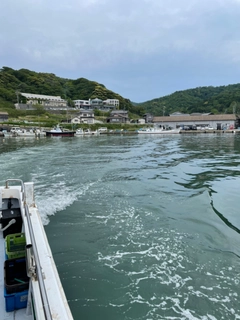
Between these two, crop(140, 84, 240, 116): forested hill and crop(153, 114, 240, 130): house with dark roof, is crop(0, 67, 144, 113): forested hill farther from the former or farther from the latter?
crop(153, 114, 240, 130): house with dark roof

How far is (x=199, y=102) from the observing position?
10325 cm

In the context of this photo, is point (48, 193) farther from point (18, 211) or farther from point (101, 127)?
point (101, 127)

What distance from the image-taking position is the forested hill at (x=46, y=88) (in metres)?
89.4

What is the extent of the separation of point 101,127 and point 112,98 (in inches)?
1695

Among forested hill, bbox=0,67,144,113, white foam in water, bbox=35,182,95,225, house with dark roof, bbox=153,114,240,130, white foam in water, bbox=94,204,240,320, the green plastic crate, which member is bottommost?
white foam in water, bbox=94,204,240,320

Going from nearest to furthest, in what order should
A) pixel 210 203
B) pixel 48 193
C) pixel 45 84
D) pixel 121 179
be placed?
pixel 210 203 → pixel 48 193 → pixel 121 179 → pixel 45 84

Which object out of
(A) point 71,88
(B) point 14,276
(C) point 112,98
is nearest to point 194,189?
(B) point 14,276

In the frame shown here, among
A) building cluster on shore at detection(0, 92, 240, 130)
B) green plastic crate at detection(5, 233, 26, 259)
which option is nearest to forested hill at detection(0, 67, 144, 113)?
building cluster on shore at detection(0, 92, 240, 130)

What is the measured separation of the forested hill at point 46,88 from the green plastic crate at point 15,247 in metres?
86.5

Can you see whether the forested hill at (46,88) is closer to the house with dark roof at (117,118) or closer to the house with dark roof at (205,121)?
the house with dark roof at (117,118)

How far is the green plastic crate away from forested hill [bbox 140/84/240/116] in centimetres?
8502

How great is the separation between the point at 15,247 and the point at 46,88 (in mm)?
109937

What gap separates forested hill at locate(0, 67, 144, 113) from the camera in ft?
293

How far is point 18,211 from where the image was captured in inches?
187
